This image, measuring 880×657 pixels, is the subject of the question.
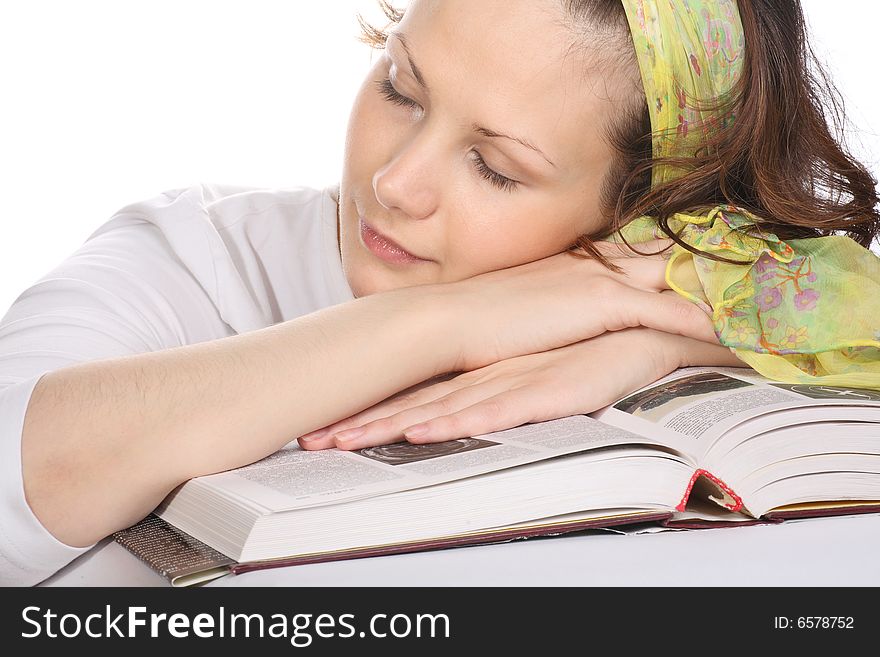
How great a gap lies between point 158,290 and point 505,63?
0.59m

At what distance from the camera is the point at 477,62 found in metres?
1.30

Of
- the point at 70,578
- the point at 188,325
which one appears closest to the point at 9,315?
the point at 188,325

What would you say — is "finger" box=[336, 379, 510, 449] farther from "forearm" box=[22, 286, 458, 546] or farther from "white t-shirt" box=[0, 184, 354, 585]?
"white t-shirt" box=[0, 184, 354, 585]

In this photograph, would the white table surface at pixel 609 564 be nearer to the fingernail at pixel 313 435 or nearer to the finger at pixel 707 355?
the fingernail at pixel 313 435

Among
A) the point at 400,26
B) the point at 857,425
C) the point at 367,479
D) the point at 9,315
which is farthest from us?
the point at 400,26

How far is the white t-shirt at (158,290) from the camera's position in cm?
97

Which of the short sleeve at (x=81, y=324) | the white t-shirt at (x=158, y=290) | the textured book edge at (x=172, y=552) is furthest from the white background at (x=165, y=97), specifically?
the textured book edge at (x=172, y=552)

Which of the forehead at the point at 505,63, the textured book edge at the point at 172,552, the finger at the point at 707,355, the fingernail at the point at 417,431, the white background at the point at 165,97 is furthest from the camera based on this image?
the white background at the point at 165,97

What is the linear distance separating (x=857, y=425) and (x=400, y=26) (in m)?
0.81

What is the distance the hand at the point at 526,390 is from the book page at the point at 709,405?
0.12ft

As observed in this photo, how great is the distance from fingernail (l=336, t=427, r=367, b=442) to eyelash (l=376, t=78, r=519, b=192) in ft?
1.43

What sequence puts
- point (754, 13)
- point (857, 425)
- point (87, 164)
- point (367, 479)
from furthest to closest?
point (87, 164)
point (754, 13)
point (857, 425)
point (367, 479)

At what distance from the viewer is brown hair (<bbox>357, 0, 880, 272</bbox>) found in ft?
4.90
